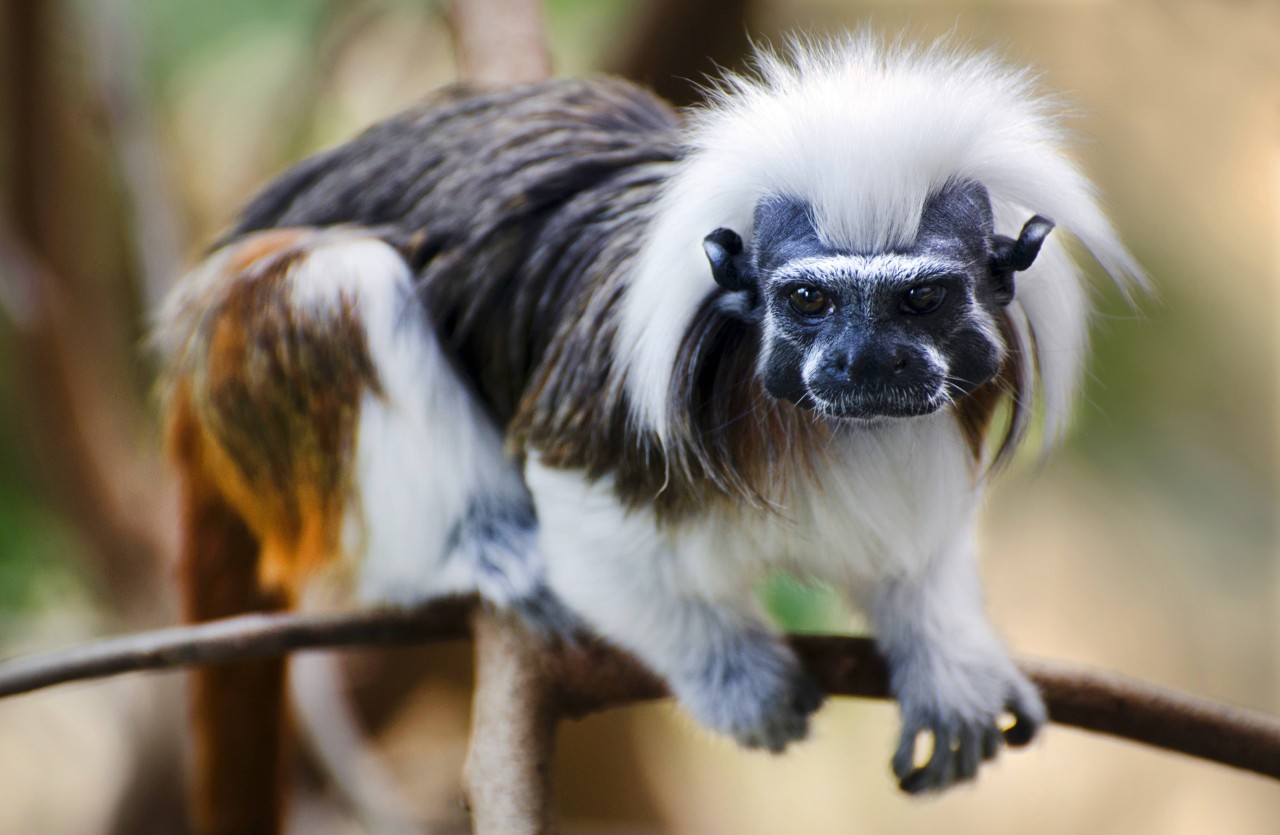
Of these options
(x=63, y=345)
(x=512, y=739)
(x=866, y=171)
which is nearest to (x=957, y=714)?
(x=512, y=739)

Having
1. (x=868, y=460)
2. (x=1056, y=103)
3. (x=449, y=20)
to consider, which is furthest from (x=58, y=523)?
(x=1056, y=103)

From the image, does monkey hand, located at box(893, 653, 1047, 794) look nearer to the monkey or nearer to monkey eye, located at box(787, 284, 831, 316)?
the monkey

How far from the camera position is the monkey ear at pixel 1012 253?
1491 mm

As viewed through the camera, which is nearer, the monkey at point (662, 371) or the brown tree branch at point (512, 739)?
the monkey at point (662, 371)

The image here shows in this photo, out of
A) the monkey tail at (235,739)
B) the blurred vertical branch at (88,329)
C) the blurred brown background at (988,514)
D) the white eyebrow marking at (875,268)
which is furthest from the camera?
the blurred brown background at (988,514)

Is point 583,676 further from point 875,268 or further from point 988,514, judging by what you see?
point 988,514

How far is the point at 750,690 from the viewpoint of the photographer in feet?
6.41

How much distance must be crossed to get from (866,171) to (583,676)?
0.98m

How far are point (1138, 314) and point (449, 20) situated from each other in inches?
80.3

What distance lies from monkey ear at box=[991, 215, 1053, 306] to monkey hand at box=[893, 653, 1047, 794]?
680 millimetres

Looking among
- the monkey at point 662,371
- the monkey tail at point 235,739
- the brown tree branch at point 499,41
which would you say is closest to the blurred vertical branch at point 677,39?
the brown tree branch at point 499,41

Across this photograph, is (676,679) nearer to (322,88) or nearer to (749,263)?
(749,263)

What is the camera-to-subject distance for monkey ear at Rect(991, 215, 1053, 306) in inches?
58.7

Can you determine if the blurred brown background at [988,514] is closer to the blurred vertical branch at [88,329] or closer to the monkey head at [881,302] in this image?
the blurred vertical branch at [88,329]
